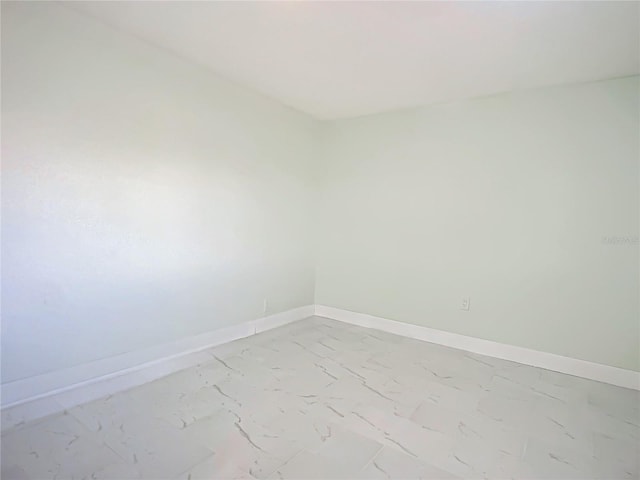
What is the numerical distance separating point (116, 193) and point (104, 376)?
1.20m

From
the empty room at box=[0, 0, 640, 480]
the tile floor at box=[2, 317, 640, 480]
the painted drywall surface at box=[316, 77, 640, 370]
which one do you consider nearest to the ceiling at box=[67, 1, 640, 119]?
the empty room at box=[0, 0, 640, 480]

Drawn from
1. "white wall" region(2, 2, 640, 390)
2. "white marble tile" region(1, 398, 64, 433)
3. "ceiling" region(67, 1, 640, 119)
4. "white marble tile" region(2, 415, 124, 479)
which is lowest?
"white marble tile" region(2, 415, 124, 479)

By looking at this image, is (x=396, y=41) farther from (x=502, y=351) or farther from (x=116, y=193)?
(x=502, y=351)

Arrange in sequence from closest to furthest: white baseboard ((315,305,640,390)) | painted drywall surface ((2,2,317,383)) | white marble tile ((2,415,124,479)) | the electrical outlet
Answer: white marble tile ((2,415,124,479)) → painted drywall surface ((2,2,317,383)) → white baseboard ((315,305,640,390)) → the electrical outlet

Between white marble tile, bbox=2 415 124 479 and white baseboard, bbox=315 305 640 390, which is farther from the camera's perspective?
white baseboard, bbox=315 305 640 390

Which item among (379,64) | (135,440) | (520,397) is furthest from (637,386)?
(135,440)

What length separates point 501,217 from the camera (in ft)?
10.5

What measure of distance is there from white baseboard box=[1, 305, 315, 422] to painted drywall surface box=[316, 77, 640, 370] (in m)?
1.73

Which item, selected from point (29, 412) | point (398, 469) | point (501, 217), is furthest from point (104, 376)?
point (501, 217)

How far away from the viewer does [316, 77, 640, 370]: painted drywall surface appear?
2.76 metres

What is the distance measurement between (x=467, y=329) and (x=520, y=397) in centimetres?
92

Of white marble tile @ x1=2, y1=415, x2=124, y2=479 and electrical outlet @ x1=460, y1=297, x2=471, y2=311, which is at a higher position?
electrical outlet @ x1=460, y1=297, x2=471, y2=311

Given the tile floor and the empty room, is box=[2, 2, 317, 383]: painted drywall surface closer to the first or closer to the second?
the empty room

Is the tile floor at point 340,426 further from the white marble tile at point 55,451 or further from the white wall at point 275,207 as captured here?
the white wall at point 275,207
